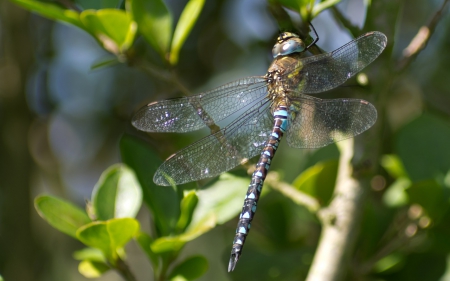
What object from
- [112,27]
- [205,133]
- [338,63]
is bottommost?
[205,133]

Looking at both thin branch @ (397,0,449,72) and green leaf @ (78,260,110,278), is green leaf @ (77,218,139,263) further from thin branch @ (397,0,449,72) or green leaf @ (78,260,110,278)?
thin branch @ (397,0,449,72)

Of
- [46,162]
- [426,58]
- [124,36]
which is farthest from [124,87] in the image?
[426,58]

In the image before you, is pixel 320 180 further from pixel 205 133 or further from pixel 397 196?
pixel 205 133

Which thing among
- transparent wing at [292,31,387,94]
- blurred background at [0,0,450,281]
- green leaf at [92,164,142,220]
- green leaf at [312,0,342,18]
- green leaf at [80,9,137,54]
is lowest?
blurred background at [0,0,450,281]

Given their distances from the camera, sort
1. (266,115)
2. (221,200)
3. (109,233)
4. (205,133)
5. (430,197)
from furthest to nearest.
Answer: (205,133) < (266,115) < (430,197) < (221,200) < (109,233)

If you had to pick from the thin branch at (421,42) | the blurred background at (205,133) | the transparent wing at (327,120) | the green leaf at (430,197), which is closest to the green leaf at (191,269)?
the blurred background at (205,133)

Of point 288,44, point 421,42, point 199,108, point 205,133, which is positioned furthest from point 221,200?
point 205,133

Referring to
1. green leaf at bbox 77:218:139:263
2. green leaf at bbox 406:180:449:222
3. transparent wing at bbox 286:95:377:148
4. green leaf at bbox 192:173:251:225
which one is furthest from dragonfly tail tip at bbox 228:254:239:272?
green leaf at bbox 406:180:449:222
